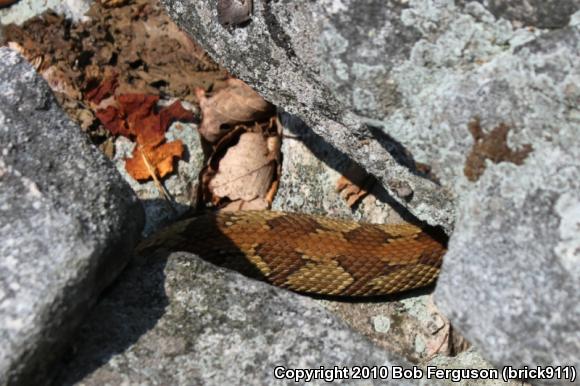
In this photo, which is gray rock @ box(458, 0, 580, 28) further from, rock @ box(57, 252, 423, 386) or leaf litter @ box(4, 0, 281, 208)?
leaf litter @ box(4, 0, 281, 208)

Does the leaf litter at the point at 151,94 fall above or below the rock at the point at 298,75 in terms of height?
below

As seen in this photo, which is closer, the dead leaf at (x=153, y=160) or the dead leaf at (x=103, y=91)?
the dead leaf at (x=153, y=160)

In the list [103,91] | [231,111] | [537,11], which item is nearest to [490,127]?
[537,11]

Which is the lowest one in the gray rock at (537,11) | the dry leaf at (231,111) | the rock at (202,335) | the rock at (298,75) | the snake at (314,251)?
the snake at (314,251)

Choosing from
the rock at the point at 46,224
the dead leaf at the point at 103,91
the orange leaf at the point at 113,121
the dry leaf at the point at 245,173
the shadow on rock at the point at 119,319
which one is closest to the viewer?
the rock at the point at 46,224

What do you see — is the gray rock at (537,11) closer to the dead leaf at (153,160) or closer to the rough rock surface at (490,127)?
the rough rock surface at (490,127)

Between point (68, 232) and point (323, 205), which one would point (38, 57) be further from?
point (68, 232)

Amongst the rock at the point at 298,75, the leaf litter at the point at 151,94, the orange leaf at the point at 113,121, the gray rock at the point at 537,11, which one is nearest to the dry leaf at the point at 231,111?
the leaf litter at the point at 151,94

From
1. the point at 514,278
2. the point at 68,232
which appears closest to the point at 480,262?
the point at 514,278
